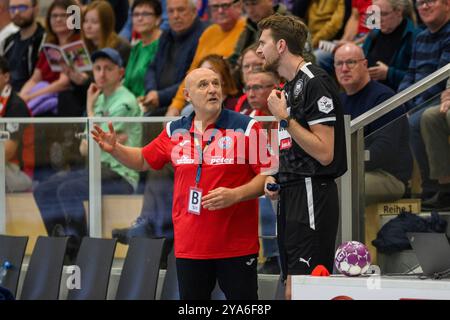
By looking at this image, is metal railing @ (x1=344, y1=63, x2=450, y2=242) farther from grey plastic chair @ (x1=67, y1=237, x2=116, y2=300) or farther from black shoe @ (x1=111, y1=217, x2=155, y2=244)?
grey plastic chair @ (x1=67, y1=237, x2=116, y2=300)

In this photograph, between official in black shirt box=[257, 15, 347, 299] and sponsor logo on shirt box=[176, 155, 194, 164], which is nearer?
official in black shirt box=[257, 15, 347, 299]

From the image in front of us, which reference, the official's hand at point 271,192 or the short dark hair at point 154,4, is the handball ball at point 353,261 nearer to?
the official's hand at point 271,192

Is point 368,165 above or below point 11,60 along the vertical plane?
below

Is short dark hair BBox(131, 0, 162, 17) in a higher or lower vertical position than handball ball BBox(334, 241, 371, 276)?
higher

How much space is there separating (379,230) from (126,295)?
1870 millimetres

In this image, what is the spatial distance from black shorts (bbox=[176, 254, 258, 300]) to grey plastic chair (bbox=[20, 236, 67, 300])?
78.2 inches

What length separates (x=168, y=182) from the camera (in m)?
7.46

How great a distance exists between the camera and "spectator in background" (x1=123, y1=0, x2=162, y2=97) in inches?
356

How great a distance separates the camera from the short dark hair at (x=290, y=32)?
5.71 meters

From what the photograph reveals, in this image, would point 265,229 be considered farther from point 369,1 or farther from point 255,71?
point 369,1

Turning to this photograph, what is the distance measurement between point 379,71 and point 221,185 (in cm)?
207

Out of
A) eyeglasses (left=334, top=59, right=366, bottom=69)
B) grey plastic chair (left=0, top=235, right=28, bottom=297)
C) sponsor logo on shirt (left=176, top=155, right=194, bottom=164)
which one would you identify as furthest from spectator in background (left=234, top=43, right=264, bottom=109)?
grey plastic chair (left=0, top=235, right=28, bottom=297)

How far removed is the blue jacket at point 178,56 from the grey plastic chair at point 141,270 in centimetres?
163
